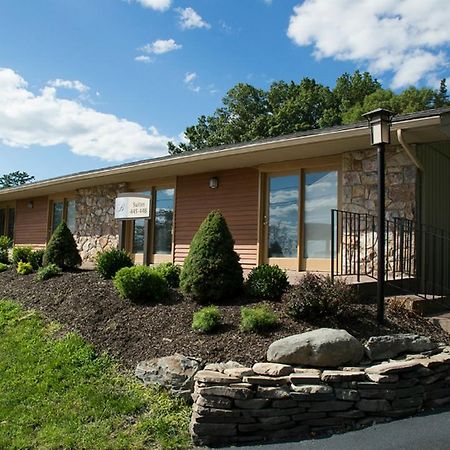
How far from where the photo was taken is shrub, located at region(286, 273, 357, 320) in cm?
482

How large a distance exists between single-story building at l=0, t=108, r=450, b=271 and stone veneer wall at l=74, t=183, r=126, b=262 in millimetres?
27

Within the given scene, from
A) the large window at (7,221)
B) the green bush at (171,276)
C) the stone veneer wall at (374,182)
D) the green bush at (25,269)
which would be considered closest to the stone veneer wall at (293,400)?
the green bush at (171,276)

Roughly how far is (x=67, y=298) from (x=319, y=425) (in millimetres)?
4432

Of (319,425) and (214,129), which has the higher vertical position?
(214,129)

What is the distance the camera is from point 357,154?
7.33 meters

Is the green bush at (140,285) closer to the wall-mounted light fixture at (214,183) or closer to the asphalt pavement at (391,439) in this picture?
the asphalt pavement at (391,439)

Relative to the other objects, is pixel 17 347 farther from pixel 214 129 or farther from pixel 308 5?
pixel 214 129

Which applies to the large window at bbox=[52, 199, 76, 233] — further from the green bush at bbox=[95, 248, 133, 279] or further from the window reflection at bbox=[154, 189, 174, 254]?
the green bush at bbox=[95, 248, 133, 279]

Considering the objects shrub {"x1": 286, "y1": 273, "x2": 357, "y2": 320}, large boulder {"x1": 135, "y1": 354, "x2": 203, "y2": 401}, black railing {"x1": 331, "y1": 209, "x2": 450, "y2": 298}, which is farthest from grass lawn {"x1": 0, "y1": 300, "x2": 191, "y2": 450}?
black railing {"x1": 331, "y1": 209, "x2": 450, "y2": 298}

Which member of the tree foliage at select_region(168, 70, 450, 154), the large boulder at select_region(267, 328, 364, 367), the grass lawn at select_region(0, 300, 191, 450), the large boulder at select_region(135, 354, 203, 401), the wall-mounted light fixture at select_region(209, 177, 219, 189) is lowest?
the grass lawn at select_region(0, 300, 191, 450)

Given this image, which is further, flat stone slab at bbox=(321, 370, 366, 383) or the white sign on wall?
the white sign on wall

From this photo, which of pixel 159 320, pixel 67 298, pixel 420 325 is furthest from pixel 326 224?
pixel 67 298

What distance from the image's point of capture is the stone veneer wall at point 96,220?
38.9ft

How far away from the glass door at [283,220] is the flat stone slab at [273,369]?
14.4 feet
